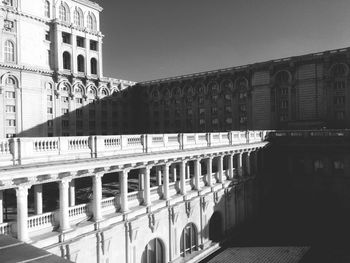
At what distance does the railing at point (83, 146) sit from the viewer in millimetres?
13797

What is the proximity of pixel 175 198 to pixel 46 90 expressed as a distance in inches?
1334

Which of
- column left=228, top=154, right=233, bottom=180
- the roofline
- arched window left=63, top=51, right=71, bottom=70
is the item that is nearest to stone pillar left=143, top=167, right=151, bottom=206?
column left=228, top=154, right=233, bottom=180

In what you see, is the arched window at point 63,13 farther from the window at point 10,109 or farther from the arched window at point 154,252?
the arched window at point 154,252

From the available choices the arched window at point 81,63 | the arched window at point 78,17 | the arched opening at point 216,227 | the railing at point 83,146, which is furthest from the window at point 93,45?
the arched opening at point 216,227

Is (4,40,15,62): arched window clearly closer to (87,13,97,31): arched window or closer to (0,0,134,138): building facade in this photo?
(0,0,134,138): building facade

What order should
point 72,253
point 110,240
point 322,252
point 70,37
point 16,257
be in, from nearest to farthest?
1. point 16,257
2. point 72,253
3. point 110,240
4. point 322,252
5. point 70,37

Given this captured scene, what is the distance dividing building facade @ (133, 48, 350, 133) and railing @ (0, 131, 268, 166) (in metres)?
27.9

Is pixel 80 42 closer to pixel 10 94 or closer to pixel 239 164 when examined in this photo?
pixel 10 94

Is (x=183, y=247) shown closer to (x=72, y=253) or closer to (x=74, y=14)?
(x=72, y=253)

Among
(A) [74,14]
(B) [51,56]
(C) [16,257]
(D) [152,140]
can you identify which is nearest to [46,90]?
(B) [51,56]

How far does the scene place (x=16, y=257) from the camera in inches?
155

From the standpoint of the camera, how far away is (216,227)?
31.7 metres

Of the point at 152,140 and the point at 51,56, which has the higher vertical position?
the point at 51,56

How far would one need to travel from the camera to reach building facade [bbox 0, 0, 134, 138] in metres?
44.3
